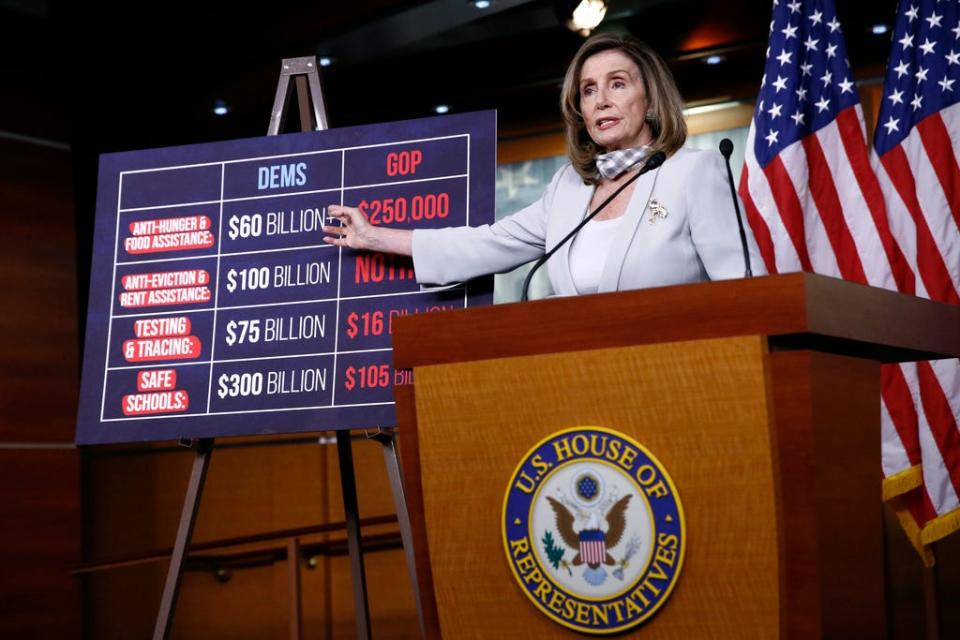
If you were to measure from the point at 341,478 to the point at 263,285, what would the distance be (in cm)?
58

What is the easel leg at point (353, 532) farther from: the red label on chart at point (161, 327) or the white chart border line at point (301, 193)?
the white chart border line at point (301, 193)

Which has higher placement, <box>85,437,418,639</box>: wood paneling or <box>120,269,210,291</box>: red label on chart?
<box>120,269,210,291</box>: red label on chart

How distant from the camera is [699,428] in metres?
1.58

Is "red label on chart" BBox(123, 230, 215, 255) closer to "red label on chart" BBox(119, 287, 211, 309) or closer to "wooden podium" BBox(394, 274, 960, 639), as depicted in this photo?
"red label on chart" BBox(119, 287, 211, 309)

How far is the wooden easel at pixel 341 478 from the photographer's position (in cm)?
275

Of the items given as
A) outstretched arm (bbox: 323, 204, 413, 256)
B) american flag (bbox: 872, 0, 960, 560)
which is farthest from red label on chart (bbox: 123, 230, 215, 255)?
american flag (bbox: 872, 0, 960, 560)

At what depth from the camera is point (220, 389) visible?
2.81 m

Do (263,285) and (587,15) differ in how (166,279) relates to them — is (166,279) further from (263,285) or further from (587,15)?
(587,15)

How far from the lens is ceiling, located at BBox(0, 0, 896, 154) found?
4.60m

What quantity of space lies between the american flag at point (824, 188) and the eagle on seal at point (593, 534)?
2.03 m

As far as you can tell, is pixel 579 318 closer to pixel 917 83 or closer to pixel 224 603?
pixel 917 83

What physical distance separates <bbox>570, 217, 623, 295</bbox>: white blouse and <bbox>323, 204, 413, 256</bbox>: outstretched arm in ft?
1.78

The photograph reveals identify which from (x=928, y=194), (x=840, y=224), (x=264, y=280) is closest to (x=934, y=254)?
(x=928, y=194)

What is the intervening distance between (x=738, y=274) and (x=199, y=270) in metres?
1.50
